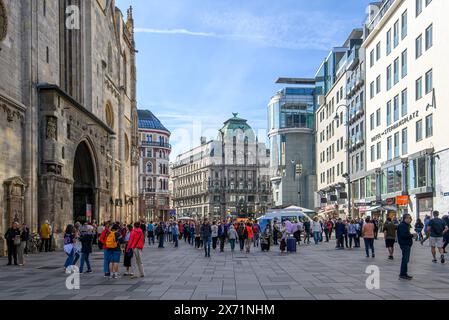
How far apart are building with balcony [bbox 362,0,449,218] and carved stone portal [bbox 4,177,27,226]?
24.7m

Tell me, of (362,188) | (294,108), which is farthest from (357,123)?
(294,108)

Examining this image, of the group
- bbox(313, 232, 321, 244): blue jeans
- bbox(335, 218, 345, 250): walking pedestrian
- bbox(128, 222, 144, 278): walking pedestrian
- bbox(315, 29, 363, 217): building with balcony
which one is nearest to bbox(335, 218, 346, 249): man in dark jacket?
bbox(335, 218, 345, 250): walking pedestrian

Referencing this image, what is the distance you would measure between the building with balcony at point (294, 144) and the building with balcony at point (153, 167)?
93.8 feet

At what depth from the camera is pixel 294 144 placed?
304 feet

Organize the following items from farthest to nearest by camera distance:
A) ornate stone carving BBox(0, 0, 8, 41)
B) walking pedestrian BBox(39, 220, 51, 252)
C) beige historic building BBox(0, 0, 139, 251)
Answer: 1. walking pedestrian BBox(39, 220, 51, 252)
2. beige historic building BBox(0, 0, 139, 251)
3. ornate stone carving BBox(0, 0, 8, 41)

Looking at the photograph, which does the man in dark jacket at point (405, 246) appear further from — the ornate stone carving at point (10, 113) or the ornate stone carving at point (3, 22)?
the ornate stone carving at point (3, 22)

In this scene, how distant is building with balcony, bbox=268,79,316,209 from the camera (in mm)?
92125

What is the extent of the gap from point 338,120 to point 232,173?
235 ft

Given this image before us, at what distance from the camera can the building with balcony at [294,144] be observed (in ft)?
302

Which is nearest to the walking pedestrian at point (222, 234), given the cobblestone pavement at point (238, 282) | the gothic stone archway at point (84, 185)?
the cobblestone pavement at point (238, 282)

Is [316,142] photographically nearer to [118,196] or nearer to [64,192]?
[118,196]

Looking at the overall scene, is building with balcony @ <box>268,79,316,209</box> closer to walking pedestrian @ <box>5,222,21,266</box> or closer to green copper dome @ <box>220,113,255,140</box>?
green copper dome @ <box>220,113,255,140</box>

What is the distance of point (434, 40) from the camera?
38.5 m

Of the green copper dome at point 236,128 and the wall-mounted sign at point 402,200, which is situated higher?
the green copper dome at point 236,128
